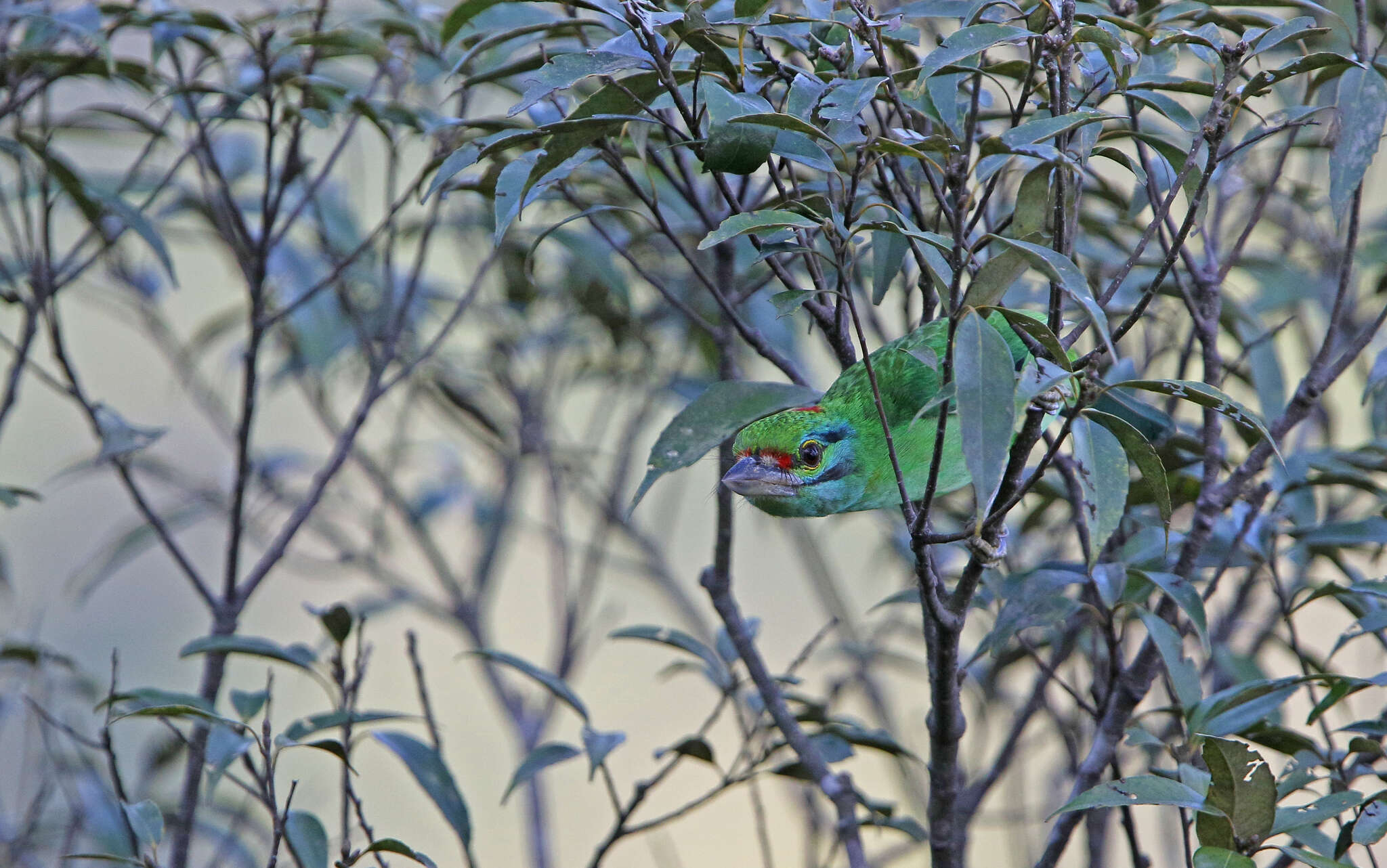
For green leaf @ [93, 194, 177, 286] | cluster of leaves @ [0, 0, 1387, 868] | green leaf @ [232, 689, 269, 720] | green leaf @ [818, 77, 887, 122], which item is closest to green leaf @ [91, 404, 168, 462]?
cluster of leaves @ [0, 0, 1387, 868]

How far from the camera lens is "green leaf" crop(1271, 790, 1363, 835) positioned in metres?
1.27

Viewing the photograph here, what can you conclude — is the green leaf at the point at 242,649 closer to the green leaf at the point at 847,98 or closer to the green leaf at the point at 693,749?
the green leaf at the point at 693,749

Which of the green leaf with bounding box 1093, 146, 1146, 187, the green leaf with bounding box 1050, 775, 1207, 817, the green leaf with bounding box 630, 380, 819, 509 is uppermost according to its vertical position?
the green leaf with bounding box 1093, 146, 1146, 187

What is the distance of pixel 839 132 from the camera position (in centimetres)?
133

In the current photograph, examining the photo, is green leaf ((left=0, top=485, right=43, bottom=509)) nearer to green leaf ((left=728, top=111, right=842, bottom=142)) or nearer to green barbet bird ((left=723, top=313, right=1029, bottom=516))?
green barbet bird ((left=723, top=313, right=1029, bottom=516))

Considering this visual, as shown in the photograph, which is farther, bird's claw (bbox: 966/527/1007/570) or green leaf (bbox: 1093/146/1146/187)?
green leaf (bbox: 1093/146/1146/187)

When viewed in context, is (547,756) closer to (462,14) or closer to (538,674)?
(538,674)

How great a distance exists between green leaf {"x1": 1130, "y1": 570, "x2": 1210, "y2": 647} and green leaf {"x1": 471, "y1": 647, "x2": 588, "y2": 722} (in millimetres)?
876

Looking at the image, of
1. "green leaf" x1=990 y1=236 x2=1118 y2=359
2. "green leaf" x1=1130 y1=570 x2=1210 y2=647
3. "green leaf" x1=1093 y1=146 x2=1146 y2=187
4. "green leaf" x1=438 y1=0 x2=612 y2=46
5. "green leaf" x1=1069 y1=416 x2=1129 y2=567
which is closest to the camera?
"green leaf" x1=990 y1=236 x2=1118 y2=359

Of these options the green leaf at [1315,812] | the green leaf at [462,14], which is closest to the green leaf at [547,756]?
the green leaf at [1315,812]

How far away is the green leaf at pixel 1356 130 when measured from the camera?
134 centimetres

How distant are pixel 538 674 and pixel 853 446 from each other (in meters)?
0.62

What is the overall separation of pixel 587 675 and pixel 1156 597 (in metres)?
3.69

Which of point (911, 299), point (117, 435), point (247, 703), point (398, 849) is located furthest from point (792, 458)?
point (117, 435)
